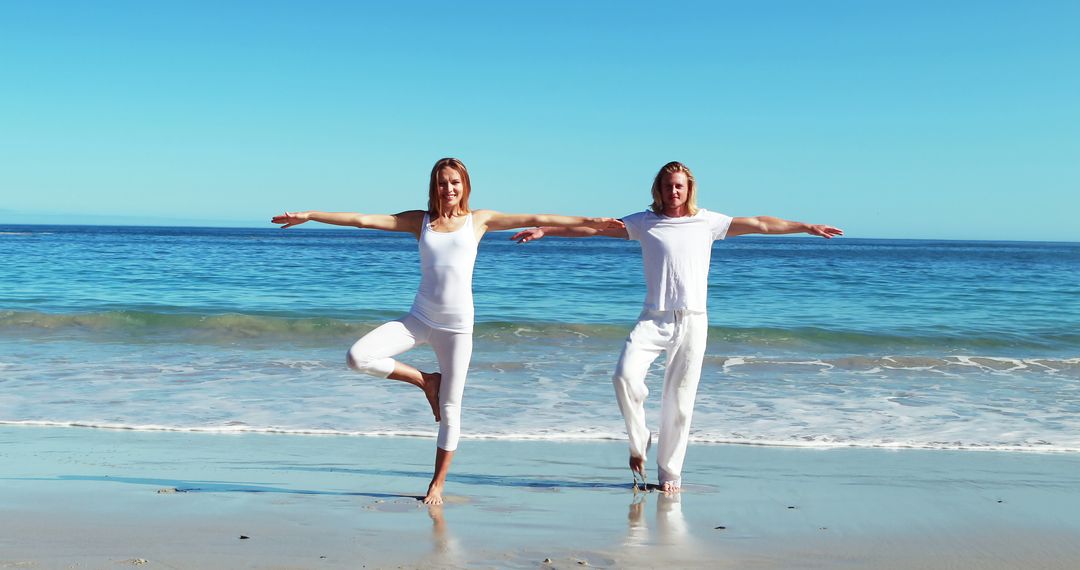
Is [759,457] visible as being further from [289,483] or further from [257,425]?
[257,425]

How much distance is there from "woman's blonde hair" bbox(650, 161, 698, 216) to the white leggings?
1455 mm

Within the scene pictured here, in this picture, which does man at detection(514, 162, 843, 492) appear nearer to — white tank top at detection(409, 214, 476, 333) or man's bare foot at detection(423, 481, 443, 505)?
white tank top at detection(409, 214, 476, 333)

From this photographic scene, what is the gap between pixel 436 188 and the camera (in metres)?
5.66

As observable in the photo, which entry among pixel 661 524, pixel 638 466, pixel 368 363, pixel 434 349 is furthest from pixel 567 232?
pixel 661 524

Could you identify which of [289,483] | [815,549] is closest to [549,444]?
[289,483]

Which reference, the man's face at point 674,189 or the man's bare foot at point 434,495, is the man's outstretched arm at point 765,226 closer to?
the man's face at point 674,189

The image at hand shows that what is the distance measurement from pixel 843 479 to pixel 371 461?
334 centimetres

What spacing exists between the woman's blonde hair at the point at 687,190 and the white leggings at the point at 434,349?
146cm

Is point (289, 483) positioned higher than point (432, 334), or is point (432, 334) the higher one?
point (432, 334)

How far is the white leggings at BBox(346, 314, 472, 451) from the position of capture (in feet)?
18.4

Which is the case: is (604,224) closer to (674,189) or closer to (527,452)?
(674,189)

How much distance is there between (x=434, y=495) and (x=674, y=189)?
236cm

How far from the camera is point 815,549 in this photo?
4785mm

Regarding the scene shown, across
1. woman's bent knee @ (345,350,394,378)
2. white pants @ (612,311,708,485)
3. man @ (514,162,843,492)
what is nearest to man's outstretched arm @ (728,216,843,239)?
man @ (514,162,843,492)
